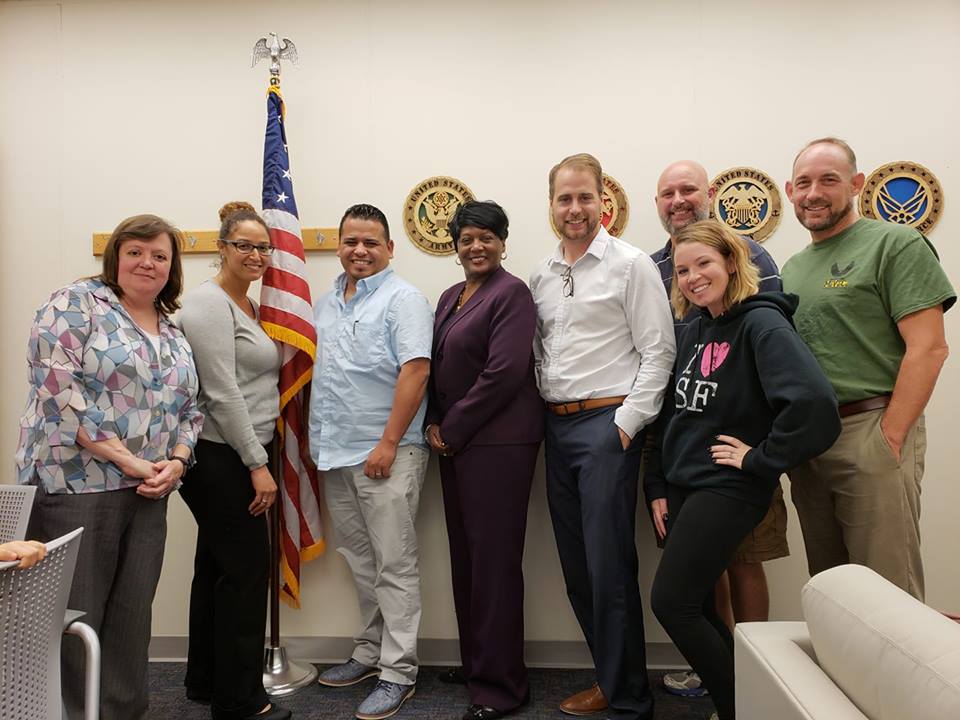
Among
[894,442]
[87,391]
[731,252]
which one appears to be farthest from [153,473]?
[894,442]

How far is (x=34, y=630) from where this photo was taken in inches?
52.7

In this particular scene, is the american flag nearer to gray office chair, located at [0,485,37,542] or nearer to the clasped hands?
the clasped hands

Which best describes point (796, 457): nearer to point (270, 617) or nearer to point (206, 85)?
point (270, 617)

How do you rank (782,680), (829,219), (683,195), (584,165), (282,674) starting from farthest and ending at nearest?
1. (282,674)
2. (683,195)
3. (584,165)
4. (829,219)
5. (782,680)

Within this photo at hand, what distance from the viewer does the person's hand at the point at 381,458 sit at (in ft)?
7.94

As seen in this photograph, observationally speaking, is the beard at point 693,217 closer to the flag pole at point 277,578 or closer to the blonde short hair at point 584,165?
the blonde short hair at point 584,165

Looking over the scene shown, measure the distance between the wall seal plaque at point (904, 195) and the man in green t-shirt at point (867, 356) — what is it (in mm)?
781

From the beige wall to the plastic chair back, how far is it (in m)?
1.50

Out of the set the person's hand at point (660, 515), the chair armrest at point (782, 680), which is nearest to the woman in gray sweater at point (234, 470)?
the person's hand at point (660, 515)

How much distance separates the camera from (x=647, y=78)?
9.17 feet

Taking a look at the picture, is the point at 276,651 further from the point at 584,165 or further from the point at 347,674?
the point at 584,165

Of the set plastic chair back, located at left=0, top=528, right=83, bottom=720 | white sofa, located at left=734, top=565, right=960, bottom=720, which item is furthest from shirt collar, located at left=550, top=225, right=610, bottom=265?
plastic chair back, located at left=0, top=528, right=83, bottom=720

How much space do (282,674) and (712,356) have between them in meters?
2.06

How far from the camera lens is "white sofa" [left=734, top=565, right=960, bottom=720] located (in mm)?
851
